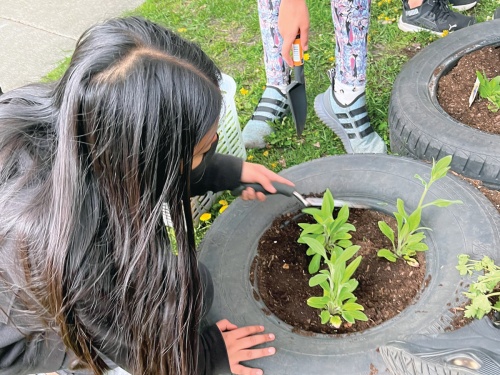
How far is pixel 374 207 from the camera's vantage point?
163 centimetres

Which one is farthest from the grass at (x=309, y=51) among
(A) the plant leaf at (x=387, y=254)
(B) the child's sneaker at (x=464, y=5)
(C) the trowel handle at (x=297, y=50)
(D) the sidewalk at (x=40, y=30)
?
(A) the plant leaf at (x=387, y=254)

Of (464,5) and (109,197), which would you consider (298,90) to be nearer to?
(109,197)

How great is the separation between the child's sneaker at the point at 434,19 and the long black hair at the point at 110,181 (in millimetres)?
1896

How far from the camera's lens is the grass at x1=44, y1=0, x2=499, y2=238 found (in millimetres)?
2320

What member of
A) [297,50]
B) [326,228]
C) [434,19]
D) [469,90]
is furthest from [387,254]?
[434,19]

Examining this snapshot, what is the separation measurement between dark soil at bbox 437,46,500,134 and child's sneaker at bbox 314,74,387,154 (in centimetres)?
32

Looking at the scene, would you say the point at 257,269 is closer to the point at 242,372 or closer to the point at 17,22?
the point at 242,372

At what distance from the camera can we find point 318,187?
1685 mm

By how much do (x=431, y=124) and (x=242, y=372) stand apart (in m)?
1.01

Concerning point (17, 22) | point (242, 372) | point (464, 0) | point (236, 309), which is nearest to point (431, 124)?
point (236, 309)

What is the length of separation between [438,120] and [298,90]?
1.63ft

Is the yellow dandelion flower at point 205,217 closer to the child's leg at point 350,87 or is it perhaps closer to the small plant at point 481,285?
the child's leg at point 350,87

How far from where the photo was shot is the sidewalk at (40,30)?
3.05 m

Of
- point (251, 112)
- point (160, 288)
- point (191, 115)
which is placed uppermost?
point (191, 115)
